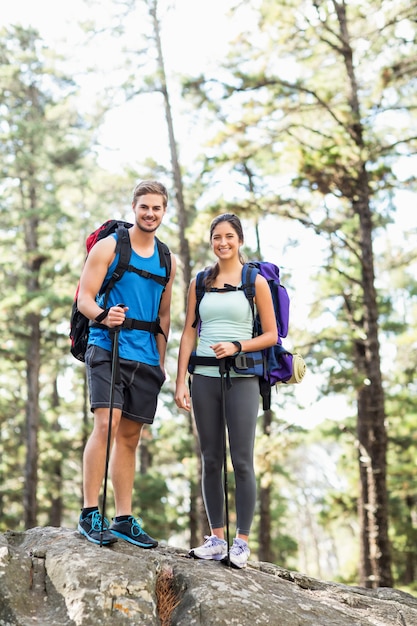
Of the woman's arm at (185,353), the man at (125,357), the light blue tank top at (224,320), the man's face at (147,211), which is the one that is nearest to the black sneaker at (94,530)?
the man at (125,357)

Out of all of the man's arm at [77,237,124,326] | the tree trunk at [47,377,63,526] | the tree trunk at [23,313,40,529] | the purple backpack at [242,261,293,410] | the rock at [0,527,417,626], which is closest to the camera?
the rock at [0,527,417,626]

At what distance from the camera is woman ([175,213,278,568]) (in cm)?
439

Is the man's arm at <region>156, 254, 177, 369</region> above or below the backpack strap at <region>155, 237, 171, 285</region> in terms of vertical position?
below

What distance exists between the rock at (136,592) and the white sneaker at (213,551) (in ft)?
0.29

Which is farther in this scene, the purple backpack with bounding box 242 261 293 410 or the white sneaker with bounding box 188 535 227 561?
the purple backpack with bounding box 242 261 293 410

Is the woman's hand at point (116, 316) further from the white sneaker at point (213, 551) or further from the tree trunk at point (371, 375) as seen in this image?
the tree trunk at point (371, 375)

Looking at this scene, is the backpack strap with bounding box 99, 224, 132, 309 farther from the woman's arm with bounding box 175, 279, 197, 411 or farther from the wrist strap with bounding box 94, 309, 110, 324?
the woman's arm with bounding box 175, 279, 197, 411

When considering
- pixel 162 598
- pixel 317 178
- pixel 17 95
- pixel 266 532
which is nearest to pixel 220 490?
pixel 162 598

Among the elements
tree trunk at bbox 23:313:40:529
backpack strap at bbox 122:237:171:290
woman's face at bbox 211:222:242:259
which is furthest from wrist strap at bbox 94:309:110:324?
tree trunk at bbox 23:313:40:529

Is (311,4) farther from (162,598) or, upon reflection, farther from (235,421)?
(162,598)

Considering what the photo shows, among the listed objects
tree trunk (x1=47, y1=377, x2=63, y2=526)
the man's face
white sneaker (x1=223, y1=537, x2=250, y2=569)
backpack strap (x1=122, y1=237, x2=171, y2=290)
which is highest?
the man's face

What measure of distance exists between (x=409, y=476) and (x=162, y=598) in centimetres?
1355

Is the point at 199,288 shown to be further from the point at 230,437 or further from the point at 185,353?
the point at 230,437

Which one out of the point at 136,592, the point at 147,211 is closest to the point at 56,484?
the point at 147,211
